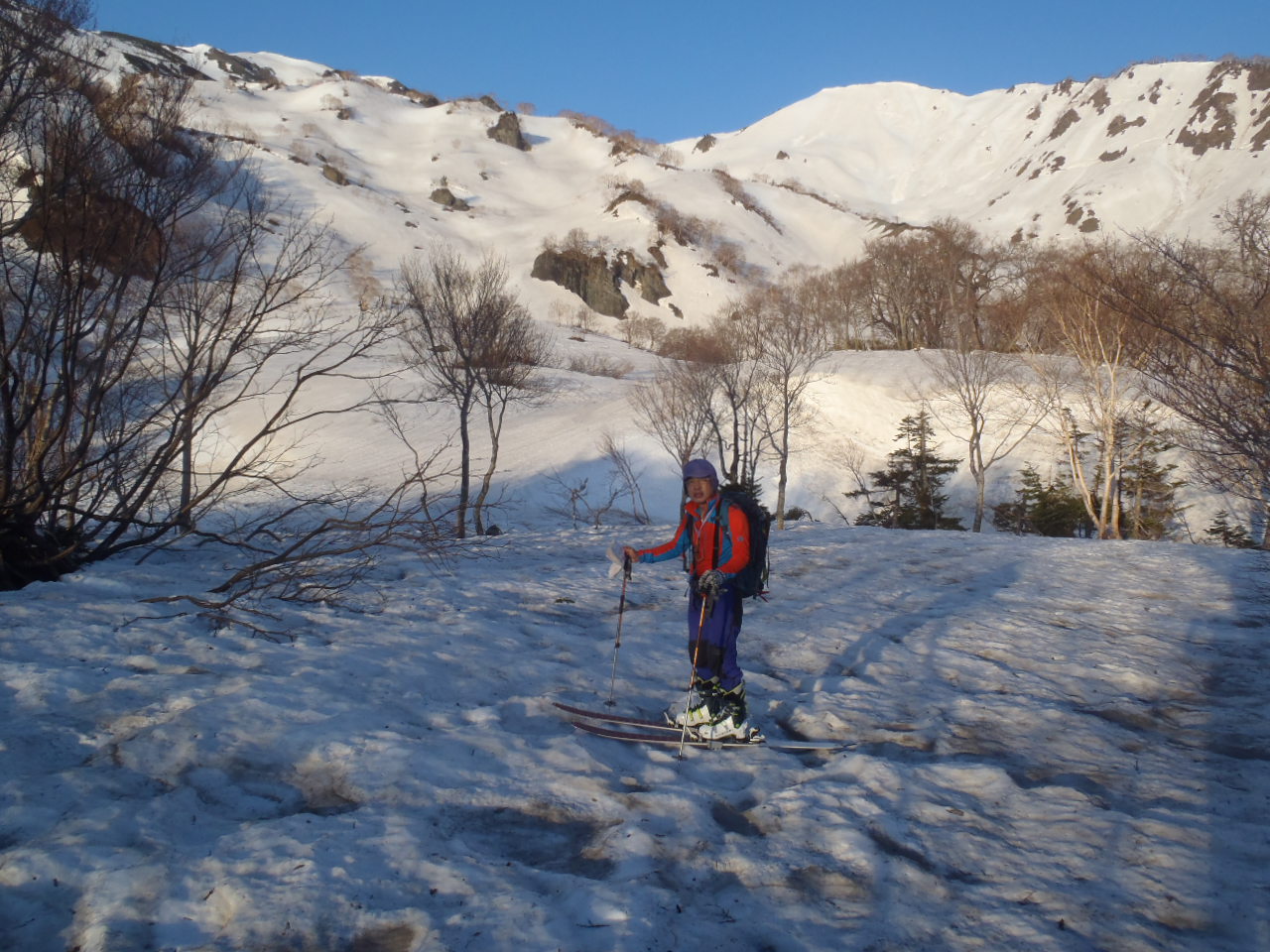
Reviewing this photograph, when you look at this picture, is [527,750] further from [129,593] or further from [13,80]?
[13,80]

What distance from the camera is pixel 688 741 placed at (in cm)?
476

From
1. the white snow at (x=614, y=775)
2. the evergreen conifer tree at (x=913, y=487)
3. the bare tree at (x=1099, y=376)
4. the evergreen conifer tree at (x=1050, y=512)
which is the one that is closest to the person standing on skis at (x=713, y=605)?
the white snow at (x=614, y=775)

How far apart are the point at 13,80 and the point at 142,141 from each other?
999mm

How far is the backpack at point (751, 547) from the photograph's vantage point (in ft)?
15.8

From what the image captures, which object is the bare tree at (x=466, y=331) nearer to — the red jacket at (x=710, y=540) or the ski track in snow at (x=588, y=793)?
the ski track in snow at (x=588, y=793)

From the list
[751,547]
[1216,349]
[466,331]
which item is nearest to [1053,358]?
[466,331]

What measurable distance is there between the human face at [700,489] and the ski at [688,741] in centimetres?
156

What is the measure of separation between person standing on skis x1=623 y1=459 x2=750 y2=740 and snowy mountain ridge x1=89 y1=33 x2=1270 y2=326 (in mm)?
46841

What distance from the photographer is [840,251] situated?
88375 mm

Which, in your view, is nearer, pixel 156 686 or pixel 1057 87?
pixel 156 686

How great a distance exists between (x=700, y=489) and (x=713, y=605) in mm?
783

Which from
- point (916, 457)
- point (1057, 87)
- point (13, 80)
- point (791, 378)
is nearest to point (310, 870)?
point (13, 80)

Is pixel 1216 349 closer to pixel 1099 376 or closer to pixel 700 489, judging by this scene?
pixel 700 489

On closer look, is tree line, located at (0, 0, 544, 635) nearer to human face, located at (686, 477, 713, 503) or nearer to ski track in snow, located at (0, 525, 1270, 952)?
ski track in snow, located at (0, 525, 1270, 952)
